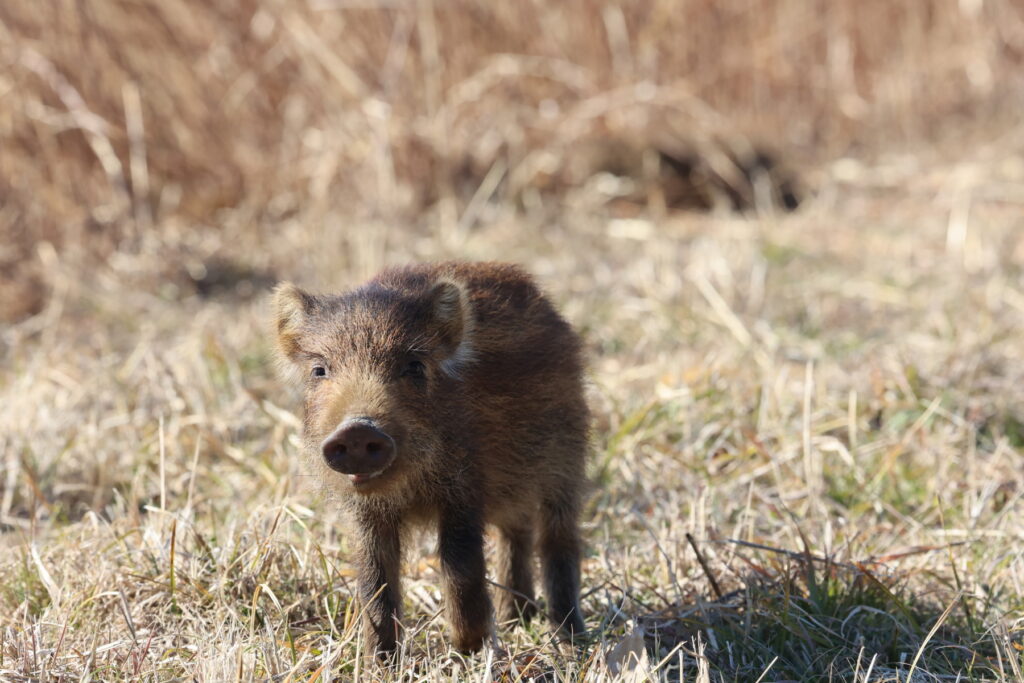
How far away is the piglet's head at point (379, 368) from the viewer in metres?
2.91

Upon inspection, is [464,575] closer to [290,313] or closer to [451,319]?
[451,319]

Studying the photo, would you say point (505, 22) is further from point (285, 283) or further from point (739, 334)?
point (285, 283)

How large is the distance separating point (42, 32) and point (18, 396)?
141 inches

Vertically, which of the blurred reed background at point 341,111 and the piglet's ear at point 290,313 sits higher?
the blurred reed background at point 341,111

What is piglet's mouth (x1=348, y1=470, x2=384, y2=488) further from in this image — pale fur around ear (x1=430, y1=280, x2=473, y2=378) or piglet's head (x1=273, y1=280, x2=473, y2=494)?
pale fur around ear (x1=430, y1=280, x2=473, y2=378)

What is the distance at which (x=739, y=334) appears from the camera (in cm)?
586

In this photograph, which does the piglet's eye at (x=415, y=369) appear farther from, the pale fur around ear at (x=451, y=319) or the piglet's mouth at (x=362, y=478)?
the piglet's mouth at (x=362, y=478)

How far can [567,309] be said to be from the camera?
6527mm

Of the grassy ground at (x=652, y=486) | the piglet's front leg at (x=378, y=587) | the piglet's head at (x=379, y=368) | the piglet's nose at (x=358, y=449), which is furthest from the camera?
the grassy ground at (x=652, y=486)

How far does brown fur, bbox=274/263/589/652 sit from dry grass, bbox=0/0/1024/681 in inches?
6.8

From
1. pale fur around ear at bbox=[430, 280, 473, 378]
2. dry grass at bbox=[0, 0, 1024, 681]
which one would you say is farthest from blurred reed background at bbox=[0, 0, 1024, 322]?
pale fur around ear at bbox=[430, 280, 473, 378]

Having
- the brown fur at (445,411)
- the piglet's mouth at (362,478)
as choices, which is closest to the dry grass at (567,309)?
the brown fur at (445,411)

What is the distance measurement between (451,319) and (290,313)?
508 mm

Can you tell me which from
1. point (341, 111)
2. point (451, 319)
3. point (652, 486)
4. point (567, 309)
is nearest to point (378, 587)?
point (451, 319)
